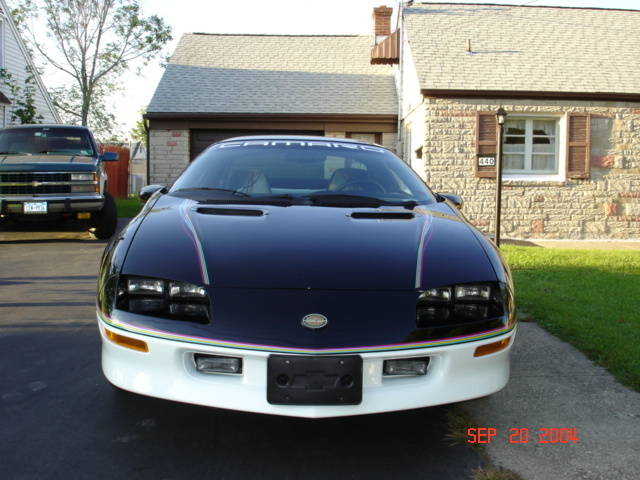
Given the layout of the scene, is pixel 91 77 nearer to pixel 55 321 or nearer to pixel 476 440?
pixel 55 321

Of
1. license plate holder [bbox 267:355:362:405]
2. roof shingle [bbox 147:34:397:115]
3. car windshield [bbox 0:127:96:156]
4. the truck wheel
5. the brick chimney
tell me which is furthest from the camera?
the brick chimney

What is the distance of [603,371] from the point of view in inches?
143

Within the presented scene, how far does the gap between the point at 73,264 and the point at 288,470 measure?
6.22m

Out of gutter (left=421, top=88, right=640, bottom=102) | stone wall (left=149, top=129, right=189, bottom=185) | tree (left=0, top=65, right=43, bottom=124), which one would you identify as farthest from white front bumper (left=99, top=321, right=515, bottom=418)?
tree (left=0, top=65, right=43, bottom=124)

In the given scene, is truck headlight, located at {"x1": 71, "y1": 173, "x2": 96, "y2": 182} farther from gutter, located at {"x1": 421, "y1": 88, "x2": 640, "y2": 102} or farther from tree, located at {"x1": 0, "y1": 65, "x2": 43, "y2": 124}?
tree, located at {"x1": 0, "y1": 65, "x2": 43, "y2": 124}

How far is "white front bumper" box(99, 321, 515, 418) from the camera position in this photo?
7.30 ft

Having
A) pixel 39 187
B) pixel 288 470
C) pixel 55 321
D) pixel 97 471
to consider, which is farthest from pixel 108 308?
pixel 39 187

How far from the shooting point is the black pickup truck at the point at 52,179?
31.6 feet

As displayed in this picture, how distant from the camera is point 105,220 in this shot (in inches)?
402

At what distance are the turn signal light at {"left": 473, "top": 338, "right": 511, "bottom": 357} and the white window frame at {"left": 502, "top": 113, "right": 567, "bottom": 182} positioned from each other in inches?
438

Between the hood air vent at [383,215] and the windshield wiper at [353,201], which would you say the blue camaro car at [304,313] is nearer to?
the hood air vent at [383,215]

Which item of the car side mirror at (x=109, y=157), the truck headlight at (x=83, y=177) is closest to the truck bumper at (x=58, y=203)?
the truck headlight at (x=83, y=177)
